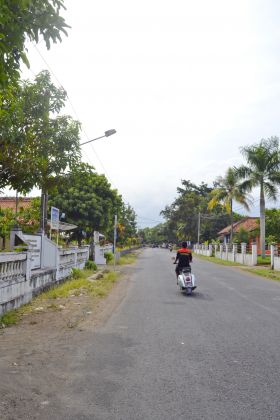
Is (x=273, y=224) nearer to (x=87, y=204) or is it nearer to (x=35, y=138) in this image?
(x=87, y=204)

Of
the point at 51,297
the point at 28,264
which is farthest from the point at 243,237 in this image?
the point at 28,264

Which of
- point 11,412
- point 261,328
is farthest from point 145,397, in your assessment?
point 261,328

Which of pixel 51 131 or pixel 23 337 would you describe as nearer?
pixel 23 337

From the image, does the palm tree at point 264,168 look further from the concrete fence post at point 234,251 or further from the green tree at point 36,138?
the green tree at point 36,138

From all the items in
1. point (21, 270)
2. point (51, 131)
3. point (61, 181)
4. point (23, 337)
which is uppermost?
point (51, 131)

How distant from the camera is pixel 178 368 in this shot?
585 cm

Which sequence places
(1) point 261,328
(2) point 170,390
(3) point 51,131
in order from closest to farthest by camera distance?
1. (2) point 170,390
2. (1) point 261,328
3. (3) point 51,131

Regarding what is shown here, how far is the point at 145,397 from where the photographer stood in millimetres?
4719

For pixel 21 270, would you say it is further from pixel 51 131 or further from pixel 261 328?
pixel 261 328

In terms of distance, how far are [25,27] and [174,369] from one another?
431 centimetres

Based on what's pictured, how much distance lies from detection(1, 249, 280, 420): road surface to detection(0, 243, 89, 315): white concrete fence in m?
2.22

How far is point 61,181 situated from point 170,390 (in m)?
8.70

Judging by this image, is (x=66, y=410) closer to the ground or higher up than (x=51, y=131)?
closer to the ground

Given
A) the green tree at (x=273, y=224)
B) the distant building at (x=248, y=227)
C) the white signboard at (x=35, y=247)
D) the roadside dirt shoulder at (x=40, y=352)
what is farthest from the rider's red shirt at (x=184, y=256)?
the distant building at (x=248, y=227)
